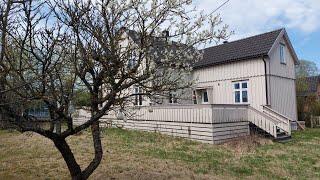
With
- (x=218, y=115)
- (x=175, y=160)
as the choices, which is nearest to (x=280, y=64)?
(x=218, y=115)

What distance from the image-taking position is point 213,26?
16.4 feet

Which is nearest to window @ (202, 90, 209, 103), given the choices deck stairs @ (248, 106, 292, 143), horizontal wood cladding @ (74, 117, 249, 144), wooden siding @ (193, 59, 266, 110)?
wooden siding @ (193, 59, 266, 110)

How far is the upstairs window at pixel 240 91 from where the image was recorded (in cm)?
1920

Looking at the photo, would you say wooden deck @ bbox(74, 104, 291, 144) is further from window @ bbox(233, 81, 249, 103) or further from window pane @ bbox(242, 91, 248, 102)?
window @ bbox(233, 81, 249, 103)

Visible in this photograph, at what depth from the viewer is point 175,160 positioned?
9562 millimetres

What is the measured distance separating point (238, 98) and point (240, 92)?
0.41 metres

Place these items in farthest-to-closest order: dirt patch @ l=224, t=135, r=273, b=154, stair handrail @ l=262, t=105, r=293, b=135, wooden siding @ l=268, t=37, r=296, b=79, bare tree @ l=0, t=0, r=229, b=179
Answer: wooden siding @ l=268, t=37, r=296, b=79, stair handrail @ l=262, t=105, r=293, b=135, dirt patch @ l=224, t=135, r=273, b=154, bare tree @ l=0, t=0, r=229, b=179

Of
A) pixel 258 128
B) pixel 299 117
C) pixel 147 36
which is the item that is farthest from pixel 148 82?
pixel 299 117

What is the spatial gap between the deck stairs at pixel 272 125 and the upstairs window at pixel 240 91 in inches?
140

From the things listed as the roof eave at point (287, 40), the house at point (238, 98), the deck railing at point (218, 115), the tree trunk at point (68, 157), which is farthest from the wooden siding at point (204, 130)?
Answer: the tree trunk at point (68, 157)

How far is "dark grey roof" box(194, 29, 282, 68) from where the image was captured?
18844 mm

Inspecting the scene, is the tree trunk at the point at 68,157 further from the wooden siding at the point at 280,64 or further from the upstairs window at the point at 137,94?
the wooden siding at the point at 280,64

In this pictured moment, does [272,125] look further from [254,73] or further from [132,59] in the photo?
[132,59]

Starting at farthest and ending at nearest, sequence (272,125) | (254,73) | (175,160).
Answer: (254,73) → (272,125) → (175,160)
